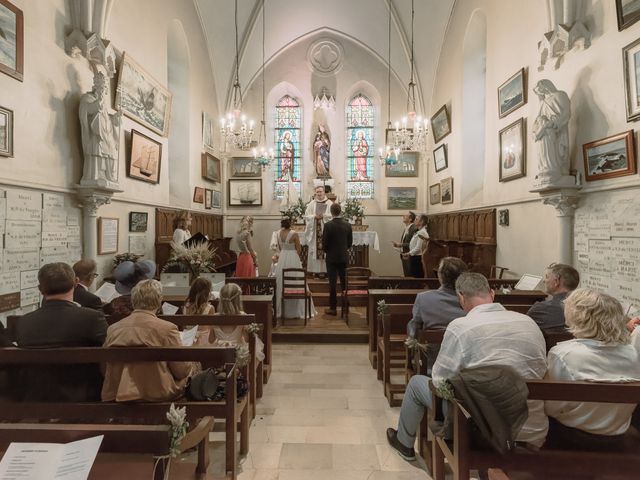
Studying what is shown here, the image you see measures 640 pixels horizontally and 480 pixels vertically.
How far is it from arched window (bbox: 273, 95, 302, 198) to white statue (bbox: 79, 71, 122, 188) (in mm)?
7340

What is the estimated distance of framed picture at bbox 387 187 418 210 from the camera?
1157 centimetres

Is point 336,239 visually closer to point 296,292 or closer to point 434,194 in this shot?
point 296,292

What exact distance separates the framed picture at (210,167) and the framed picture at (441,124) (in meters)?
6.11

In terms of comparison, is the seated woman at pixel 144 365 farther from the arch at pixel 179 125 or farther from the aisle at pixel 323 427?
the arch at pixel 179 125

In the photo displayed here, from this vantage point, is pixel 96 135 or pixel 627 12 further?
pixel 96 135

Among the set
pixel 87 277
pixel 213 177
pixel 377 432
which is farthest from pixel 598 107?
pixel 213 177

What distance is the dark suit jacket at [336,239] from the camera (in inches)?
244

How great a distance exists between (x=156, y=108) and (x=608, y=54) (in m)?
6.74

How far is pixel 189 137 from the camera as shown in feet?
28.4

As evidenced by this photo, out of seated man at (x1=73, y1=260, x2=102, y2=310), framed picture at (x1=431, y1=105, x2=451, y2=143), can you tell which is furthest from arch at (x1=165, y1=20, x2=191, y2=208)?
framed picture at (x1=431, y1=105, x2=451, y2=143)

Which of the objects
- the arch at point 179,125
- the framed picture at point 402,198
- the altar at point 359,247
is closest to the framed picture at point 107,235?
the arch at point 179,125

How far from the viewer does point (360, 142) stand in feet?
39.4

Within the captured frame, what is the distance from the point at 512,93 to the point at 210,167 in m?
7.30

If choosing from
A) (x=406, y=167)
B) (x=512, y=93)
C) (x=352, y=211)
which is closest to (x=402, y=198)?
(x=406, y=167)
